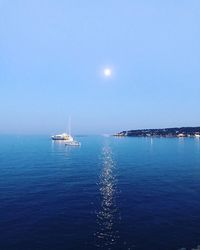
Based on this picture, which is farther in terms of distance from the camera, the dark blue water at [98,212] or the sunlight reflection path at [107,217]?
the sunlight reflection path at [107,217]

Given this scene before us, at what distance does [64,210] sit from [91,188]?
16423 millimetres

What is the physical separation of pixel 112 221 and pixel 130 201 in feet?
36.4

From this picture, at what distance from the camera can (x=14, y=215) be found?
4297cm

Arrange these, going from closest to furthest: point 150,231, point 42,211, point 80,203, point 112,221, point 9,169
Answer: point 150,231 → point 112,221 → point 42,211 → point 80,203 → point 9,169

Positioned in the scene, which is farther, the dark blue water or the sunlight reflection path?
the sunlight reflection path

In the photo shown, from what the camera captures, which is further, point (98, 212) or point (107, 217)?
point (98, 212)

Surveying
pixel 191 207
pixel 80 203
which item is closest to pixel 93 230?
pixel 80 203

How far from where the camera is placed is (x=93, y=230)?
3766 cm

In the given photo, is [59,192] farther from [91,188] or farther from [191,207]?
[191,207]

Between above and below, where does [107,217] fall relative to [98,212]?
below

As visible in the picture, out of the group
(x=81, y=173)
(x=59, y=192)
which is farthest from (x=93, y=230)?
(x=81, y=173)

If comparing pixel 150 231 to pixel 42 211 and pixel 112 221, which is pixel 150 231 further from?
pixel 42 211

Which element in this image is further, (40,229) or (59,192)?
(59,192)

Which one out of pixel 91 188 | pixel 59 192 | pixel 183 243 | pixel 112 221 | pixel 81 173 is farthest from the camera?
pixel 81 173
